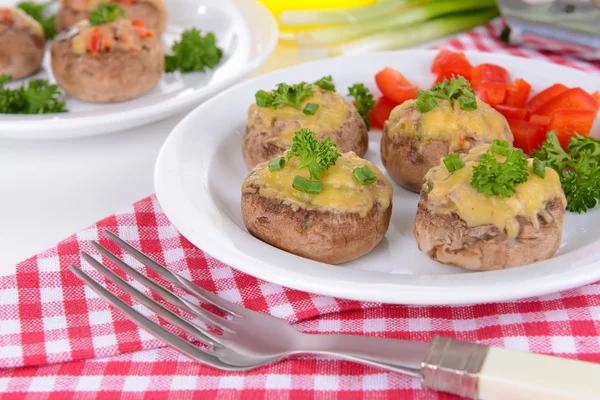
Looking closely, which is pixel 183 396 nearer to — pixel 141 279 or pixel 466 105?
pixel 141 279

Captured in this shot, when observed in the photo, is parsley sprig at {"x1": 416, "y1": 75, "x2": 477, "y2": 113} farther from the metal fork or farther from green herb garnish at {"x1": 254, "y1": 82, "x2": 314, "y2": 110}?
the metal fork

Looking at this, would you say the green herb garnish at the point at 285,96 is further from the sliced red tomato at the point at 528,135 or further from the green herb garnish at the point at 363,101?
the sliced red tomato at the point at 528,135

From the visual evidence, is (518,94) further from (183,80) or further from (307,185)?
(183,80)

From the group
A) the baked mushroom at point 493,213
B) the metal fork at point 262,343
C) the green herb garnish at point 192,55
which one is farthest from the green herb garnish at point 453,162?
the green herb garnish at point 192,55

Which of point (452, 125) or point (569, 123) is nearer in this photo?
point (452, 125)

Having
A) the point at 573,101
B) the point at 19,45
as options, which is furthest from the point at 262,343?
the point at 19,45

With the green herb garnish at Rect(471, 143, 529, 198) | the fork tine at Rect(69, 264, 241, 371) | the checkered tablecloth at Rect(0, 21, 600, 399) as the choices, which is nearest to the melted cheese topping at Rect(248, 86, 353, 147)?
the checkered tablecloth at Rect(0, 21, 600, 399)
